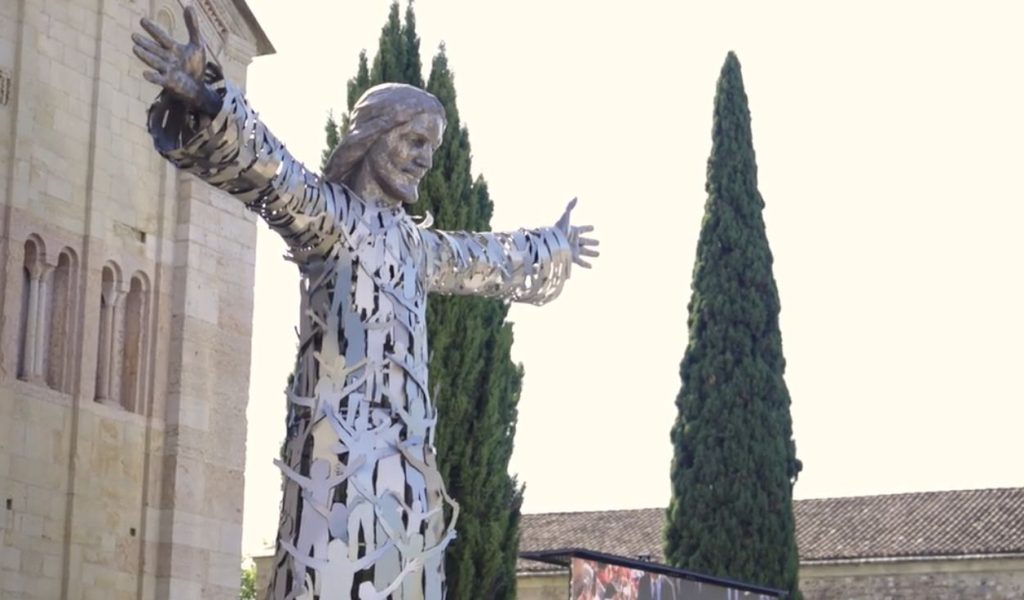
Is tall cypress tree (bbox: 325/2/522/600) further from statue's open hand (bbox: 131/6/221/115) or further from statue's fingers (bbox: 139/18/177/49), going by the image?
statue's fingers (bbox: 139/18/177/49)

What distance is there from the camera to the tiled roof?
1235 inches

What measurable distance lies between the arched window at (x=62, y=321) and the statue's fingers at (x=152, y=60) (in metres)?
7.45

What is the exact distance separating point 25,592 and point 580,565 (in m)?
4.68

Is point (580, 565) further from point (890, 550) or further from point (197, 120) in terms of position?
point (890, 550)

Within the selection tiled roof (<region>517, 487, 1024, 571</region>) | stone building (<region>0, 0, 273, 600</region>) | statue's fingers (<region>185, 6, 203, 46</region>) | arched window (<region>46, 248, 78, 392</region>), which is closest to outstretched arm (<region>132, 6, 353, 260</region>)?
statue's fingers (<region>185, 6, 203, 46</region>)

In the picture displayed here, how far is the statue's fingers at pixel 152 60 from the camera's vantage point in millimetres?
5563

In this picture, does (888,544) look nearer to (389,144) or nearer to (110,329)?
(110,329)

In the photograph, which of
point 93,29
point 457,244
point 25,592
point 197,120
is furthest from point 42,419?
point 197,120

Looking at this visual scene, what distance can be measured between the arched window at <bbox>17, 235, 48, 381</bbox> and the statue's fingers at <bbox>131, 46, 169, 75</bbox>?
726 centimetres

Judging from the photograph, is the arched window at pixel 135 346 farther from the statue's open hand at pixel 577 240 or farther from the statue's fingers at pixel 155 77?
the statue's fingers at pixel 155 77

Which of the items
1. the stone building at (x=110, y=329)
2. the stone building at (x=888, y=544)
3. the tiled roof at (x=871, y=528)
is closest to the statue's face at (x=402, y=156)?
the stone building at (x=110, y=329)

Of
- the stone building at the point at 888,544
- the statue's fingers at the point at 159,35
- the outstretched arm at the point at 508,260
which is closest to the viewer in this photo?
the statue's fingers at the point at 159,35

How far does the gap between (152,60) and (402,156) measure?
132cm

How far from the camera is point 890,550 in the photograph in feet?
104
